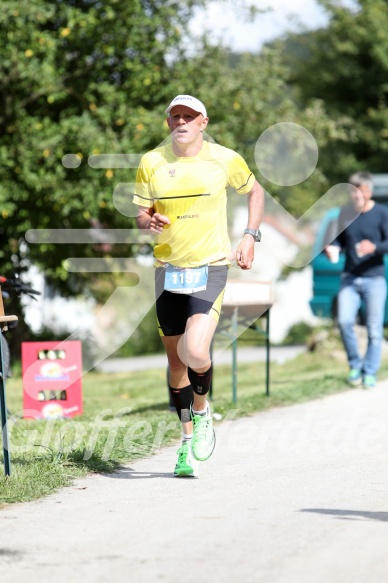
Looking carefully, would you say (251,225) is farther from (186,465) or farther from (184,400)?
(186,465)

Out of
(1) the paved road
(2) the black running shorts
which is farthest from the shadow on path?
(2) the black running shorts

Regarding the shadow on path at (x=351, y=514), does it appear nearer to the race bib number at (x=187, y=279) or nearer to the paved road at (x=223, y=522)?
the paved road at (x=223, y=522)

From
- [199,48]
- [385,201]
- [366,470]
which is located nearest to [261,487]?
[366,470]

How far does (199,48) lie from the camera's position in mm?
17797

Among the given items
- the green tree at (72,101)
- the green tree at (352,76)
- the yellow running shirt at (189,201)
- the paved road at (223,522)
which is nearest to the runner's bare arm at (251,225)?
the yellow running shirt at (189,201)

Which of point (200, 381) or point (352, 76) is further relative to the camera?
point (352, 76)

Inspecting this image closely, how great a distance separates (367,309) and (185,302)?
5.48 meters

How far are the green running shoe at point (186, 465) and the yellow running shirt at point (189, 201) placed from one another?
1.10 m

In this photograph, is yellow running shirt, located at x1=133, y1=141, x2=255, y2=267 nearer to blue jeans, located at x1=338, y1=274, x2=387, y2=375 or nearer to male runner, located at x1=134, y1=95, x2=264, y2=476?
male runner, located at x1=134, y1=95, x2=264, y2=476

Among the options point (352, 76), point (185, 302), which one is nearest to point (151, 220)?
point (185, 302)

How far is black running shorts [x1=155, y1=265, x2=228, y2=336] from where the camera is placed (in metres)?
6.28

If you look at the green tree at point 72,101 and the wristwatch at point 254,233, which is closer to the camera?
the wristwatch at point 254,233

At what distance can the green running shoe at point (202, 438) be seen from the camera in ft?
20.6

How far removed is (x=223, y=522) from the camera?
4992 millimetres
